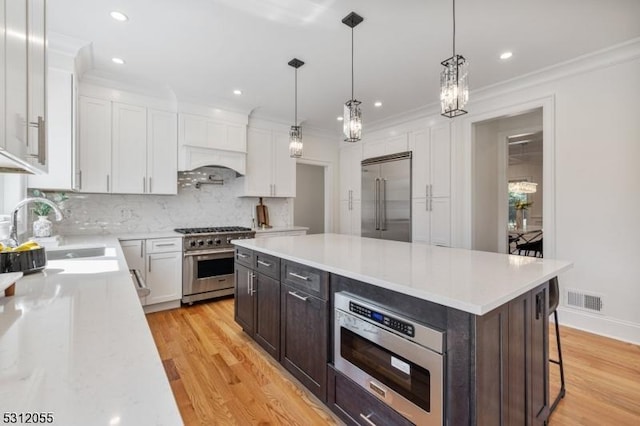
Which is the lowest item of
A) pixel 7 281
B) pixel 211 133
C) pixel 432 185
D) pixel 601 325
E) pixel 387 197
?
pixel 601 325

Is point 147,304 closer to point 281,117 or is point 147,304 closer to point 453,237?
point 281,117

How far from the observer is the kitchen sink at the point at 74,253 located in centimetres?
242

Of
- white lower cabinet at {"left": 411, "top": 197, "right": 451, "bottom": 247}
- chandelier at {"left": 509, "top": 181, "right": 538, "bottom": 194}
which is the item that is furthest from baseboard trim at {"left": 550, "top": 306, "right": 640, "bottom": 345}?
chandelier at {"left": 509, "top": 181, "right": 538, "bottom": 194}

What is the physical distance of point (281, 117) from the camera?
4820mm

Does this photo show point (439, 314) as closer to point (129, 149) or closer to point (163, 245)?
point (163, 245)

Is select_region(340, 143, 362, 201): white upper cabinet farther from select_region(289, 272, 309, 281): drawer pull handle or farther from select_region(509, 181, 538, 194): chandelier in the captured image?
select_region(509, 181, 538, 194): chandelier

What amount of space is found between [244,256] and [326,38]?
205cm

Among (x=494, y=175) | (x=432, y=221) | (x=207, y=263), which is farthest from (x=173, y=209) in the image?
(x=494, y=175)

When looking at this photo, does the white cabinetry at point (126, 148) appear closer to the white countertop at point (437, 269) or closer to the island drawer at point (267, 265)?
the island drawer at point (267, 265)

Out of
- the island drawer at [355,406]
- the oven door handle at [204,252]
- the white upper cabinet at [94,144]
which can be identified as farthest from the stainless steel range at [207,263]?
the island drawer at [355,406]

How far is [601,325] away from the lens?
2.92m

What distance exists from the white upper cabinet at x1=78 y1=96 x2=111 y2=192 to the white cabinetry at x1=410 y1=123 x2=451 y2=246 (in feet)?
13.3

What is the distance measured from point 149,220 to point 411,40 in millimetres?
3728

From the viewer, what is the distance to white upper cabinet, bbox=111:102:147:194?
3.51 meters
